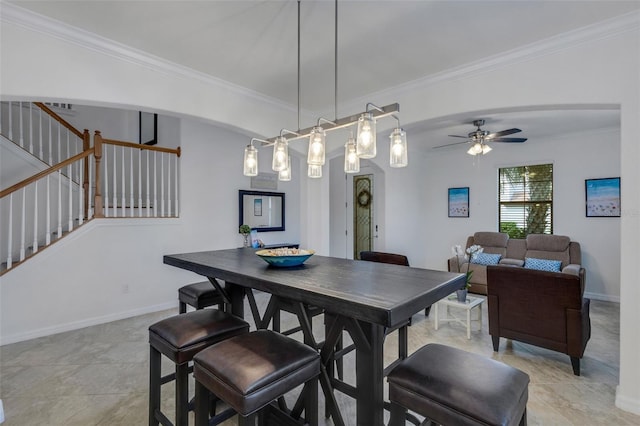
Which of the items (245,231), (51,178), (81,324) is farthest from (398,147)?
(51,178)

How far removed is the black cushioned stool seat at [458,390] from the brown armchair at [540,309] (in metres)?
1.75

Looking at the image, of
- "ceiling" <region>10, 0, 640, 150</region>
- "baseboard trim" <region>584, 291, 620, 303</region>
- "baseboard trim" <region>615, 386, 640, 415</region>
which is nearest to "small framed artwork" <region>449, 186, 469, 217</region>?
"baseboard trim" <region>584, 291, 620, 303</region>

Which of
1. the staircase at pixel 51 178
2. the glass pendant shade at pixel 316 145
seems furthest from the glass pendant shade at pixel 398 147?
the staircase at pixel 51 178

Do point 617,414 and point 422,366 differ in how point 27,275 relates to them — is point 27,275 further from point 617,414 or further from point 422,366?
point 617,414

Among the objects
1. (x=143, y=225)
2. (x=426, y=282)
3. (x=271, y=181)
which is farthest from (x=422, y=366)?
(x=271, y=181)

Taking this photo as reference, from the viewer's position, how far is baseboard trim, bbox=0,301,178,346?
3.16 metres

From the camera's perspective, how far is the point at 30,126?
12.6 feet

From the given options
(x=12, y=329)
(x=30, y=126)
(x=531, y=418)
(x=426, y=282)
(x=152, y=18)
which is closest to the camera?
(x=426, y=282)

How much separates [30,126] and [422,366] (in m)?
5.05

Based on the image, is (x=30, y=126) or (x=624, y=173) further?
(x=30, y=126)

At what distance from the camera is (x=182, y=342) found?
1.63m

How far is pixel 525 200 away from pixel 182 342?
6.18m

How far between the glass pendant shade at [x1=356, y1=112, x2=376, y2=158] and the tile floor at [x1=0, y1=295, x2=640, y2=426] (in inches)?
68.3

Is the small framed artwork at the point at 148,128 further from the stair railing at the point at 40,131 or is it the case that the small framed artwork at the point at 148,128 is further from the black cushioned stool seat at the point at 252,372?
the black cushioned stool seat at the point at 252,372
